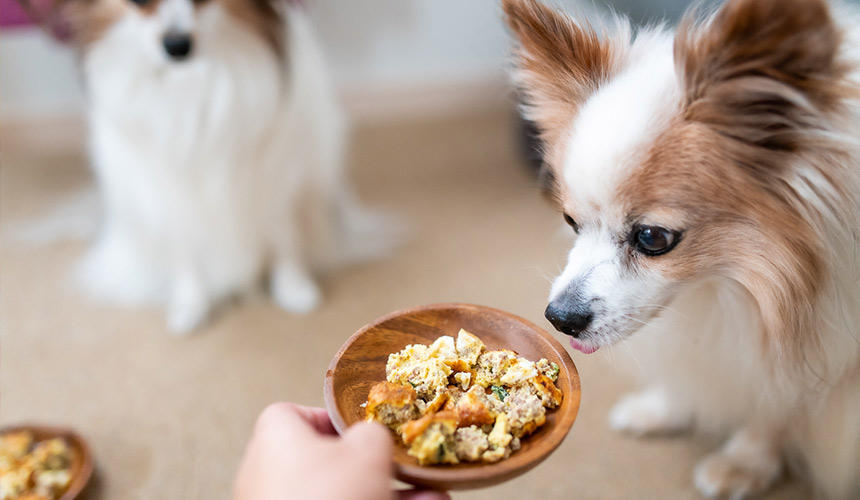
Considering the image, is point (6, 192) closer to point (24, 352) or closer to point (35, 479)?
point (24, 352)

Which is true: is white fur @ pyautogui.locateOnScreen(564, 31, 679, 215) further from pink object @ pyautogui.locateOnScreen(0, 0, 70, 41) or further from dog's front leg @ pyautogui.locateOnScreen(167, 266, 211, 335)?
pink object @ pyautogui.locateOnScreen(0, 0, 70, 41)

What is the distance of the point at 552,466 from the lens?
1.33 m

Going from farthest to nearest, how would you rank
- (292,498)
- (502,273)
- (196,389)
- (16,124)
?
(16,124) → (502,273) → (196,389) → (292,498)

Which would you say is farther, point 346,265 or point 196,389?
point 346,265

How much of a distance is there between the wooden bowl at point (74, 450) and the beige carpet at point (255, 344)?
0.03 meters

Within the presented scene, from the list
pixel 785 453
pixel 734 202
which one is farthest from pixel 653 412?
pixel 734 202

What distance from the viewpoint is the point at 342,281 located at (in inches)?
78.5

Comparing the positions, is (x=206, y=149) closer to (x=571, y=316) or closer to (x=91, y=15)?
(x=91, y=15)

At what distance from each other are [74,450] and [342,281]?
2.77 feet

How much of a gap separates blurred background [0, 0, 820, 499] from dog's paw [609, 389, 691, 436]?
0.03 m

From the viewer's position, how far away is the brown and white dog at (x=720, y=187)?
804 millimetres

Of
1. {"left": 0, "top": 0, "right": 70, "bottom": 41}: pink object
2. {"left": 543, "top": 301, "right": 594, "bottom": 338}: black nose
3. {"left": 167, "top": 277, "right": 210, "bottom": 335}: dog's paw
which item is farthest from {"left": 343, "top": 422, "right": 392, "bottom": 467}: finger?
{"left": 0, "top": 0, "right": 70, "bottom": 41}: pink object

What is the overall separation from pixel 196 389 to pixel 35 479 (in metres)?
0.41

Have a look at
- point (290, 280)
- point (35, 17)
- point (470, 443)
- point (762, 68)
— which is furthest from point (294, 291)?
point (762, 68)
